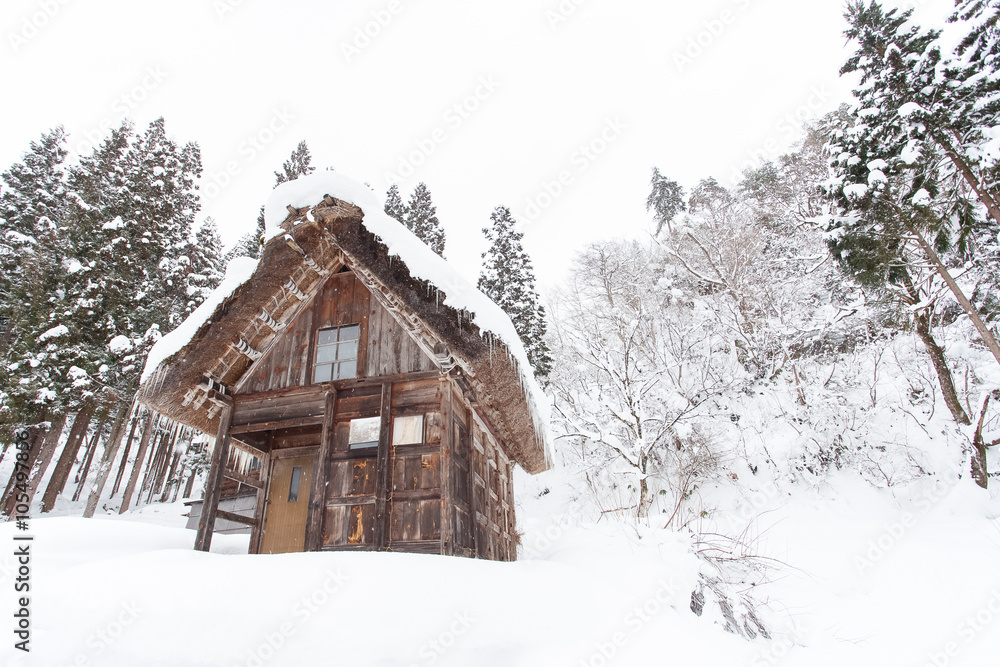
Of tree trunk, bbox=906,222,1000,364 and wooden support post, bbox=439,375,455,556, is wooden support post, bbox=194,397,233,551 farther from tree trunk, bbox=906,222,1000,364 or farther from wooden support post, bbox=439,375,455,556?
tree trunk, bbox=906,222,1000,364

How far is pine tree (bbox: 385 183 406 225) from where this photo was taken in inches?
932

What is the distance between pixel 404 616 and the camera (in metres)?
4.00

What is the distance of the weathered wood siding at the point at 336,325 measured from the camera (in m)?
7.49

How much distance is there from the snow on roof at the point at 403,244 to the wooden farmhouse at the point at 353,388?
81 millimetres

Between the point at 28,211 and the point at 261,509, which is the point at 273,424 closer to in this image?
the point at 261,509

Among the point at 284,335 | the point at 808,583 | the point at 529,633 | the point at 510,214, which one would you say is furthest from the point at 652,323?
the point at 529,633

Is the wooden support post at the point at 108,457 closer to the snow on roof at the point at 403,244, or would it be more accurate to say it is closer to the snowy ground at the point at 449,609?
the snowy ground at the point at 449,609

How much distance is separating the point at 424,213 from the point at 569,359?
35.6 feet

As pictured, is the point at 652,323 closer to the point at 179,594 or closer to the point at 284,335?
the point at 284,335

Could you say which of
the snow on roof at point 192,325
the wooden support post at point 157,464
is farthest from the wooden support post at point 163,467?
the snow on roof at point 192,325

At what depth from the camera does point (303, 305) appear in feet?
27.5

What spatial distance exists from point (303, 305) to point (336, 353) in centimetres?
124

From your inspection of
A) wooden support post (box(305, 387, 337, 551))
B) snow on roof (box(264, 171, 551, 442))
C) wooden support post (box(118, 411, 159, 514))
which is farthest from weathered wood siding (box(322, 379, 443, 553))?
wooden support post (box(118, 411, 159, 514))

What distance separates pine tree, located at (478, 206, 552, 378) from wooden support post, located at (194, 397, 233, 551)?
38.3 feet
